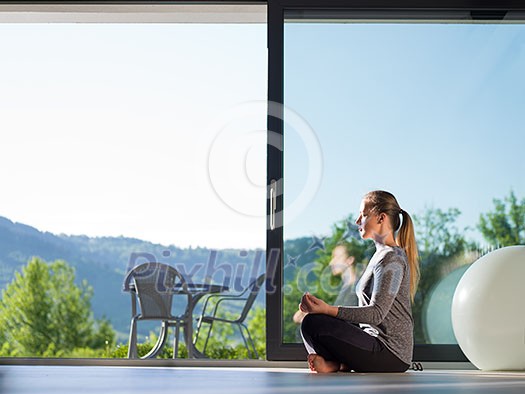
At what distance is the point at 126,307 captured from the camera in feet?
36.4

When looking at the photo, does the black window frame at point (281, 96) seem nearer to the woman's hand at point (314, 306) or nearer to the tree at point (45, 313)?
the woman's hand at point (314, 306)

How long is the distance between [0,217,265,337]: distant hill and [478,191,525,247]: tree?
5505 mm

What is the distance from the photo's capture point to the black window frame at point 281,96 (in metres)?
5.11

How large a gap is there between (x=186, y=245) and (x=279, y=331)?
580 cm

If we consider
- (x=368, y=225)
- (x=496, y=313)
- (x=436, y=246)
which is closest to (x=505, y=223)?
(x=436, y=246)

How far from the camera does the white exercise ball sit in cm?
441

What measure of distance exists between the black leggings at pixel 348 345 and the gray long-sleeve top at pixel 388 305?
0.12 feet

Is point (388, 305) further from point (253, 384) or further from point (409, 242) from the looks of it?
point (253, 384)

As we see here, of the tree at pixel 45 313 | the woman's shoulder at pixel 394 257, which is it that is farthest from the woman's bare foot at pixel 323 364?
the tree at pixel 45 313

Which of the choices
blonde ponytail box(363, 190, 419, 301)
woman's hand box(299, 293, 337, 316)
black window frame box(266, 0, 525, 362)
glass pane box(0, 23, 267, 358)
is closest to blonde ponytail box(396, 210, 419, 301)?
blonde ponytail box(363, 190, 419, 301)

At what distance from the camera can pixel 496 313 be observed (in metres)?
4.43

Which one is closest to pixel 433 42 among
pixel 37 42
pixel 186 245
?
pixel 186 245

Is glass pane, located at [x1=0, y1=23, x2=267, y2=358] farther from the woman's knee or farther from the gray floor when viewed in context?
the gray floor

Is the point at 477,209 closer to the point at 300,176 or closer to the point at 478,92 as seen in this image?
the point at 478,92
